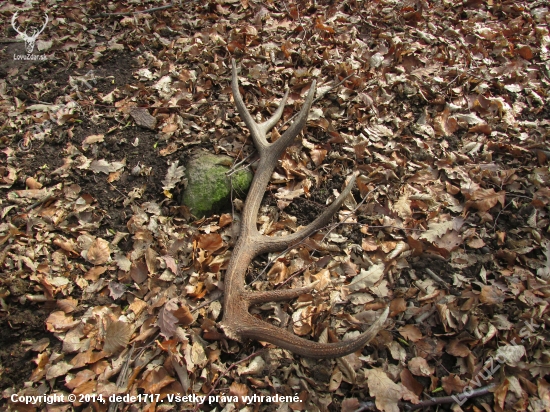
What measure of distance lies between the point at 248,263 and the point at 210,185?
34.3 inches

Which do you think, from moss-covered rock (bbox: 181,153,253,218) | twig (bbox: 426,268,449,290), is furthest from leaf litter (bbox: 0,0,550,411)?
moss-covered rock (bbox: 181,153,253,218)

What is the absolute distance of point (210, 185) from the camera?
302 cm

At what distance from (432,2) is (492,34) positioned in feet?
3.05

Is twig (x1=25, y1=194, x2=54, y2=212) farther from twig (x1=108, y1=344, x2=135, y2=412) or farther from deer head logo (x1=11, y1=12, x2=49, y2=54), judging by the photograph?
deer head logo (x1=11, y1=12, x2=49, y2=54)

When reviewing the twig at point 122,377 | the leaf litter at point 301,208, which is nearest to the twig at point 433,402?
the leaf litter at point 301,208

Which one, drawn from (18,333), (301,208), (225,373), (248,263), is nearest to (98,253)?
(18,333)

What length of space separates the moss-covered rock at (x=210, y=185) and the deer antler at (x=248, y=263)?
19cm

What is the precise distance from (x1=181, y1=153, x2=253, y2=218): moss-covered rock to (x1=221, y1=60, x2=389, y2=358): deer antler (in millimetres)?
193

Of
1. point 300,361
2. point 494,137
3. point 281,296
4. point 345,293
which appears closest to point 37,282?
point 281,296

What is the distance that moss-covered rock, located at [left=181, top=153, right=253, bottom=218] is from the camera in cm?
300

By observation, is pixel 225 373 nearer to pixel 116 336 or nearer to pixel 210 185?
pixel 116 336

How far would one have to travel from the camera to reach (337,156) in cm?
322

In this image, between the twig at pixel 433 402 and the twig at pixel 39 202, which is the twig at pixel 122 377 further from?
the twig at pixel 39 202

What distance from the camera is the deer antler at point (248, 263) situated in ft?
6.18
